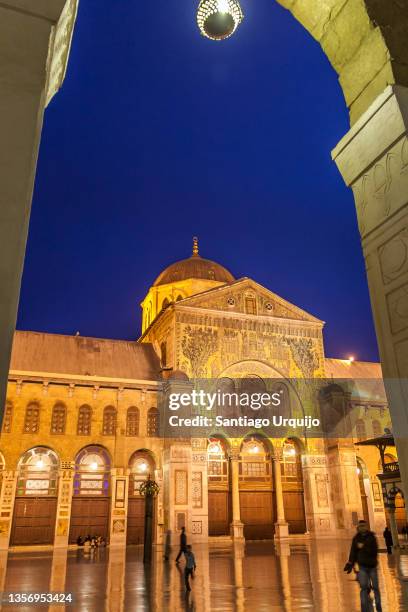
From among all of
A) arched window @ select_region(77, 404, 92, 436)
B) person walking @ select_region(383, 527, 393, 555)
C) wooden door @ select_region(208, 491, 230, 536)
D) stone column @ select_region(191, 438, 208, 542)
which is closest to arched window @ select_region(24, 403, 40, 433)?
arched window @ select_region(77, 404, 92, 436)

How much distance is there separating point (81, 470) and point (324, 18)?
24158mm

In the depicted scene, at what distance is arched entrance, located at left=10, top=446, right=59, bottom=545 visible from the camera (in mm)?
22625

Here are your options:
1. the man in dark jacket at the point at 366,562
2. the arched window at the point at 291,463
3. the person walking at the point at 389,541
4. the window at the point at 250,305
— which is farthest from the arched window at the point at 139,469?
the man in dark jacket at the point at 366,562

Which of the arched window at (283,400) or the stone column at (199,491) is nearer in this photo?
the stone column at (199,491)

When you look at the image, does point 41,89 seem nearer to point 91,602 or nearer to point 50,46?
point 50,46

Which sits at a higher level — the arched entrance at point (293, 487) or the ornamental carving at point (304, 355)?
the ornamental carving at point (304, 355)

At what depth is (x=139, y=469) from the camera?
25.5 meters

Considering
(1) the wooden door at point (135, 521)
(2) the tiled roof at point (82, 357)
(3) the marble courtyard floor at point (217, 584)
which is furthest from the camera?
(2) the tiled roof at point (82, 357)

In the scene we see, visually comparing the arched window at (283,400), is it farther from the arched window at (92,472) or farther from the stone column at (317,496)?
the arched window at (92,472)

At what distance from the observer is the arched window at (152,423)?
2595 cm

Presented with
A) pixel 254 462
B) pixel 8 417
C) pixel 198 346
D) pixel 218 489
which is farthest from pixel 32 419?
pixel 254 462

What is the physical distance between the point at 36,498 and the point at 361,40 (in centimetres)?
2437

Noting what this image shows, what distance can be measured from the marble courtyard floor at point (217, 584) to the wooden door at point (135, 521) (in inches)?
318

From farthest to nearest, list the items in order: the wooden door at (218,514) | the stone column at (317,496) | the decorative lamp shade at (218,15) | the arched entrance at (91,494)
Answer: the stone column at (317,496), the wooden door at (218,514), the arched entrance at (91,494), the decorative lamp shade at (218,15)
